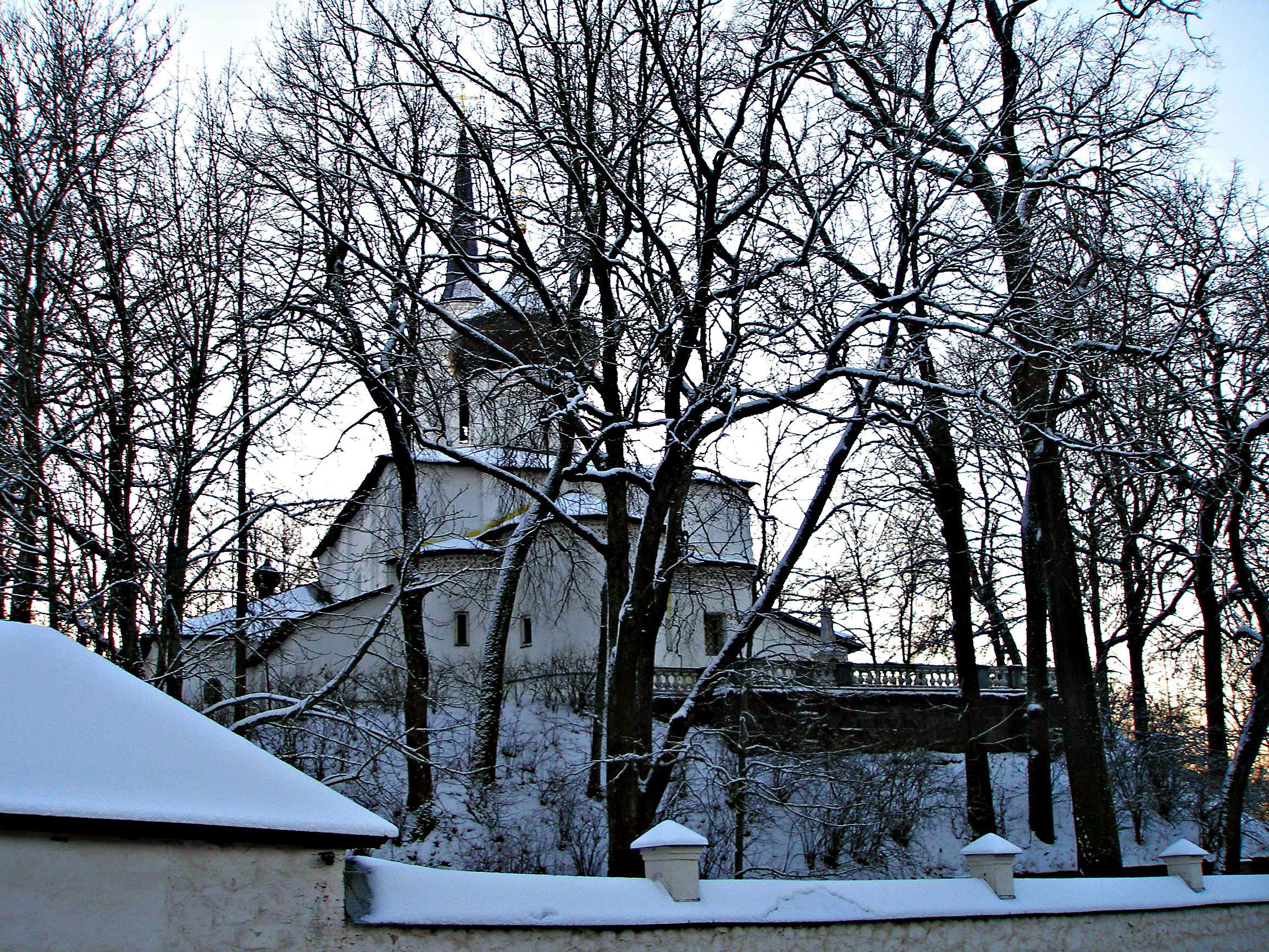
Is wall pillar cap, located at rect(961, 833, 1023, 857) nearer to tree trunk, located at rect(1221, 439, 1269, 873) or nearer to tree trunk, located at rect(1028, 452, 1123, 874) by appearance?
tree trunk, located at rect(1028, 452, 1123, 874)

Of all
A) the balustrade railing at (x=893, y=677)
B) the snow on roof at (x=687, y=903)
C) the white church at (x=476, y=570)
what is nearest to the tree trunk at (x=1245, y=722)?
the snow on roof at (x=687, y=903)

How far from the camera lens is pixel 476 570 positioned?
15.4 m

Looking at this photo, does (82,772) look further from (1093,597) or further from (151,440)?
(1093,597)

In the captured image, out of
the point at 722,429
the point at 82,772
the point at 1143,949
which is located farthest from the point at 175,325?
the point at 1143,949

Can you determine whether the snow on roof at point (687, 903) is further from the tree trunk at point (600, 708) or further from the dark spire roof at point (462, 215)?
the tree trunk at point (600, 708)

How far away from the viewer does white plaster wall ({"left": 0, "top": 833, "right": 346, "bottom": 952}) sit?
5566 millimetres

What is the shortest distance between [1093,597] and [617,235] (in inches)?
654

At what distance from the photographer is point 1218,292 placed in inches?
518

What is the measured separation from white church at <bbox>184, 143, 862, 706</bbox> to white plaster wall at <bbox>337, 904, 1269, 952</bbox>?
3634 mm

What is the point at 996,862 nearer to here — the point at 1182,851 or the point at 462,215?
the point at 1182,851

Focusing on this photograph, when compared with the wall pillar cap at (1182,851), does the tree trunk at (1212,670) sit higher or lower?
higher

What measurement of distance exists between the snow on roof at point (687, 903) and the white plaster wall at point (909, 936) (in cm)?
7

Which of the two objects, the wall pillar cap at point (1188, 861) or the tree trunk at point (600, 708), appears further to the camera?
the tree trunk at point (600, 708)

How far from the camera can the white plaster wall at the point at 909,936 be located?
6809 millimetres
